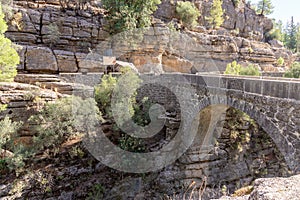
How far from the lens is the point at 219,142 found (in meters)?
11.1

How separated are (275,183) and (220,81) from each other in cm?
576

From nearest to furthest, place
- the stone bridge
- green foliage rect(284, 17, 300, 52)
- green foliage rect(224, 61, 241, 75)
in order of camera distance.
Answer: the stone bridge → green foliage rect(224, 61, 241, 75) → green foliage rect(284, 17, 300, 52)

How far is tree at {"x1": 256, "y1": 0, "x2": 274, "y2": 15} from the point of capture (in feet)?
110

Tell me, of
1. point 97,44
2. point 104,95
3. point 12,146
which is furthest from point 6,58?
point 97,44

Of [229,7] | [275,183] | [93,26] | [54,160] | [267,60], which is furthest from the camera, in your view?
[229,7]

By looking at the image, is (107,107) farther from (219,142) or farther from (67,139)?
(219,142)

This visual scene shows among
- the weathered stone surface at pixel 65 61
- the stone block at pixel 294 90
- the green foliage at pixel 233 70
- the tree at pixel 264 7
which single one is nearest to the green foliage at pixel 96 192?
the stone block at pixel 294 90

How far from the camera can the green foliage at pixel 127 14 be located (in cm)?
1677

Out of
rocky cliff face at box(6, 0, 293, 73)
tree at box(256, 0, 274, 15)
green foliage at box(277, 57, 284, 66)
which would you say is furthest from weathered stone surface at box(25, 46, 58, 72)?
tree at box(256, 0, 274, 15)

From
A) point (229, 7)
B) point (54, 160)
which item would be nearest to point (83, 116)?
point (54, 160)

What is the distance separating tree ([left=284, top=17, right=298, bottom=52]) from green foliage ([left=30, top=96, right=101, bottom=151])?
45.2 m

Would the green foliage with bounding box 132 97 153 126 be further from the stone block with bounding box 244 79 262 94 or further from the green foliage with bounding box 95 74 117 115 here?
the stone block with bounding box 244 79 262 94

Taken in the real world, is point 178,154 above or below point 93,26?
below

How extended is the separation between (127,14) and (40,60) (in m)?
7.93
